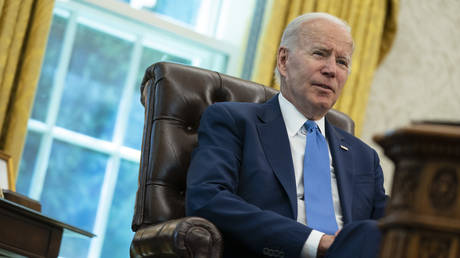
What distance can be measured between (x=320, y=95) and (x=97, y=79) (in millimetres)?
1546

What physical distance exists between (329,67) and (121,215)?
161cm

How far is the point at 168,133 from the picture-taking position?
2143 mm

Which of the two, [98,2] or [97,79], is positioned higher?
[98,2]

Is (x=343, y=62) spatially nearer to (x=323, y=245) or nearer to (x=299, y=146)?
(x=299, y=146)

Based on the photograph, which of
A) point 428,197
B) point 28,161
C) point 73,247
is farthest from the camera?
point 73,247

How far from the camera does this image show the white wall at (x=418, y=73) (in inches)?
165

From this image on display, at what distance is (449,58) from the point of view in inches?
172

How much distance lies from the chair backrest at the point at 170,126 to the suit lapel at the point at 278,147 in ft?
0.68

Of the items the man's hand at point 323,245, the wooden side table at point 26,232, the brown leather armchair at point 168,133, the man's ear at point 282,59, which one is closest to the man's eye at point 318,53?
the man's ear at point 282,59

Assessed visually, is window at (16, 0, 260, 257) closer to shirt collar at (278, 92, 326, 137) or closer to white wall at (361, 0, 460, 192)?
white wall at (361, 0, 460, 192)

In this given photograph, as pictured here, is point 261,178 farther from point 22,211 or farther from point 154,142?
point 22,211

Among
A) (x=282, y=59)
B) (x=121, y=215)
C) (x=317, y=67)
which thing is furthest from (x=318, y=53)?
(x=121, y=215)

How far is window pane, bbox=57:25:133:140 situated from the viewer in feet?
10.9

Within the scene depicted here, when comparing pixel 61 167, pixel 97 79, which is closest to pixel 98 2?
pixel 97 79
